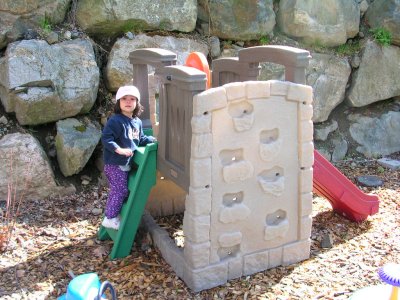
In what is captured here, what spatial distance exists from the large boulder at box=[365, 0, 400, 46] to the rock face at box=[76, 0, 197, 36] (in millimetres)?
2158

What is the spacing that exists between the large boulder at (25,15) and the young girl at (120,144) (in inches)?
68.1

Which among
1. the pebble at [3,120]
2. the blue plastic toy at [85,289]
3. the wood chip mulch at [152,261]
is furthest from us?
the pebble at [3,120]

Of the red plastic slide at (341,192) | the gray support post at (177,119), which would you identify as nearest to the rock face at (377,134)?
the red plastic slide at (341,192)

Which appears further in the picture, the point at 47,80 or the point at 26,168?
the point at 47,80

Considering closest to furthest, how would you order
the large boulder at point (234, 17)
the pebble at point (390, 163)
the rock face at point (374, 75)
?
the large boulder at point (234, 17)
the pebble at point (390, 163)
the rock face at point (374, 75)

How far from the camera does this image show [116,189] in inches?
134

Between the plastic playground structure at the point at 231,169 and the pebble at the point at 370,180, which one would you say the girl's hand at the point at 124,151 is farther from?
the pebble at the point at 370,180

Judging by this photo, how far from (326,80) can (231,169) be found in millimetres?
3081

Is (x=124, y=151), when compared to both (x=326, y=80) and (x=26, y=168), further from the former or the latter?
(x=326, y=80)

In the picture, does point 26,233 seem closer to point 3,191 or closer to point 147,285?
point 3,191

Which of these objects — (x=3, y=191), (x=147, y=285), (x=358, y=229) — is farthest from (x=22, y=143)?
(x=358, y=229)

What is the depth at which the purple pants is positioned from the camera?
3.38 metres

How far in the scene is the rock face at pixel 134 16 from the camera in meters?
4.81

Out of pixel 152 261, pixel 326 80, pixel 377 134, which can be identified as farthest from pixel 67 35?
pixel 377 134
